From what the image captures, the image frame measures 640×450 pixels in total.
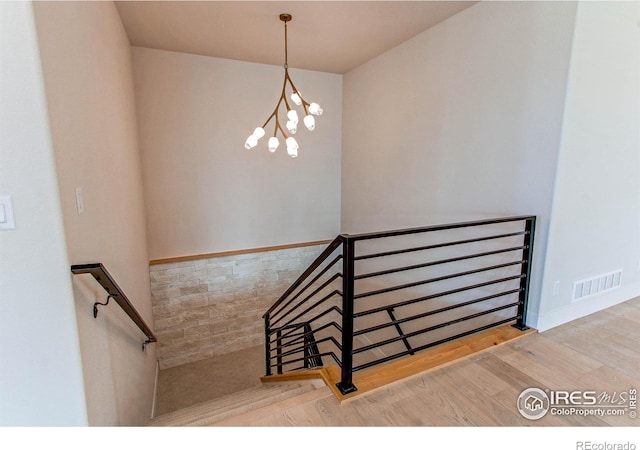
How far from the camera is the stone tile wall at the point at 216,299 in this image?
384cm

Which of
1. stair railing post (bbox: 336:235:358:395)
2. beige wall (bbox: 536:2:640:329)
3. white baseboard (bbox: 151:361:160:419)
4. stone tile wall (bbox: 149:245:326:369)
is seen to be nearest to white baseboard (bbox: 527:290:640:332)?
beige wall (bbox: 536:2:640:329)

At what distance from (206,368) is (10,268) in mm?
3373

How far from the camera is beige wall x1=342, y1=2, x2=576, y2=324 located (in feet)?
6.85

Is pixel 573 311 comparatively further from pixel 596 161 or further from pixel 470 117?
pixel 470 117

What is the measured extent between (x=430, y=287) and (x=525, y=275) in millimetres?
1006

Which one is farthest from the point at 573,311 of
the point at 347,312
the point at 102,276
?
the point at 102,276

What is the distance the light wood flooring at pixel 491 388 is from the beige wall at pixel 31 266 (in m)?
0.72

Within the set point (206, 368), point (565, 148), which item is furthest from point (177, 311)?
point (565, 148)

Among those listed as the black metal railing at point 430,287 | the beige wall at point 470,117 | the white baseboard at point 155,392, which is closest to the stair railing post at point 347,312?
the black metal railing at point 430,287

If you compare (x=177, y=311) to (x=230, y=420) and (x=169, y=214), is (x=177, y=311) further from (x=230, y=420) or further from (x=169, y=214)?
(x=230, y=420)

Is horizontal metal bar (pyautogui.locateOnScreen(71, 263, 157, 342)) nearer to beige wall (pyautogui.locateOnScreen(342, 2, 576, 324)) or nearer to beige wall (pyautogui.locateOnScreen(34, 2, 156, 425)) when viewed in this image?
beige wall (pyautogui.locateOnScreen(34, 2, 156, 425))

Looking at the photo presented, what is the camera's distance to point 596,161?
2.23m

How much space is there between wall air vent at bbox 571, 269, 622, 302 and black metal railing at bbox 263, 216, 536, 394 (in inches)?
19.1

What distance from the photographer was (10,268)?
43.6 inches
